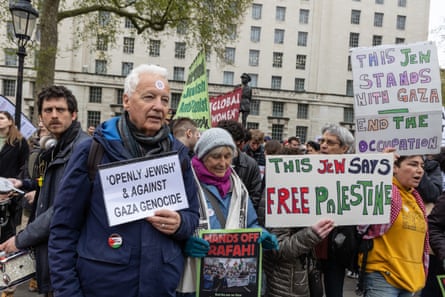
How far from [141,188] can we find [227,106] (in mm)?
4816

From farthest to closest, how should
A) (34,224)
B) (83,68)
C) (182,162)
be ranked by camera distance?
(83,68), (34,224), (182,162)

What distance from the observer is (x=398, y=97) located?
372cm

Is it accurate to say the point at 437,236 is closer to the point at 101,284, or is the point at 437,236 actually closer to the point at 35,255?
the point at 101,284

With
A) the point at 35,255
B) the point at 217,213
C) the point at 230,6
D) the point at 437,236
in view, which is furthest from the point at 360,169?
the point at 230,6

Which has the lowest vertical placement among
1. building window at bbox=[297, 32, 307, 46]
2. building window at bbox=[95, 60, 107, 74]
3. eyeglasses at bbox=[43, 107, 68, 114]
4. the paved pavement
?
the paved pavement

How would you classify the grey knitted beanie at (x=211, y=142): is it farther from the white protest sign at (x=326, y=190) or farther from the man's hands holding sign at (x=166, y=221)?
the man's hands holding sign at (x=166, y=221)

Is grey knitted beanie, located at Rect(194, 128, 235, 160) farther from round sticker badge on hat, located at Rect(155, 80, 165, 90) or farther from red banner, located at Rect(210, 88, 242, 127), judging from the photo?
red banner, located at Rect(210, 88, 242, 127)

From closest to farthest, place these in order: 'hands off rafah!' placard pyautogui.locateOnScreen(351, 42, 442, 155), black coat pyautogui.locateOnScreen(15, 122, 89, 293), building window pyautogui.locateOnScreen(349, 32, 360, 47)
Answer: black coat pyautogui.locateOnScreen(15, 122, 89, 293), 'hands off rafah!' placard pyautogui.locateOnScreen(351, 42, 442, 155), building window pyautogui.locateOnScreen(349, 32, 360, 47)

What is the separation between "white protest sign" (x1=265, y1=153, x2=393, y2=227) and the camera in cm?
293

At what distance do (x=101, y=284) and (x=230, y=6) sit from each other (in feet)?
53.2

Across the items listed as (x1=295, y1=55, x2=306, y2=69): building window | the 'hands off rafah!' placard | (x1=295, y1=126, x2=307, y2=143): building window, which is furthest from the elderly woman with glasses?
(x1=295, y1=55, x2=306, y2=69): building window

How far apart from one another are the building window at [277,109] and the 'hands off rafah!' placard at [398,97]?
154 feet

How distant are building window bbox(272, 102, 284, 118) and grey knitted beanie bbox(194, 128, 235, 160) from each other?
1891 inches

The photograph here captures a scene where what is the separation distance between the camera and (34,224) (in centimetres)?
250
